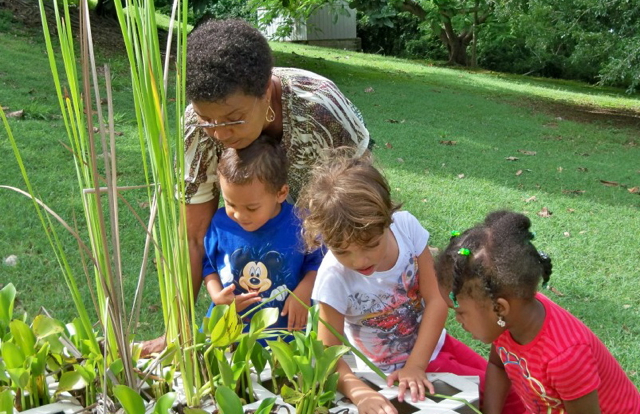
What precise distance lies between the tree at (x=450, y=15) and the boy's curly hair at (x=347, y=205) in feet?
28.1

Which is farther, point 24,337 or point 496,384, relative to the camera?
point 496,384

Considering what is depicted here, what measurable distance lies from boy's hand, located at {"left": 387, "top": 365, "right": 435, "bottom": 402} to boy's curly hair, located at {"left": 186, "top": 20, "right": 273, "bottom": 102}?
2.91 ft

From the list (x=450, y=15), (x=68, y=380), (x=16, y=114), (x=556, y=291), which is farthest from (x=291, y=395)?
(x=450, y=15)

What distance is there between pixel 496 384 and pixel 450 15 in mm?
13247

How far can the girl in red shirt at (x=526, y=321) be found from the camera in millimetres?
1746

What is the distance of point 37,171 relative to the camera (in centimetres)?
482

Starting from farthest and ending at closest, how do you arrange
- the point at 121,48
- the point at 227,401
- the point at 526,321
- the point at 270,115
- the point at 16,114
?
1. the point at 121,48
2. the point at 16,114
3. the point at 270,115
4. the point at 526,321
5. the point at 227,401

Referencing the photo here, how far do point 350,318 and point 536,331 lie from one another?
2.01 ft

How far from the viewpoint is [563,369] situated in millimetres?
1736

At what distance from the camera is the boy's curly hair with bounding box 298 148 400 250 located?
187 centimetres

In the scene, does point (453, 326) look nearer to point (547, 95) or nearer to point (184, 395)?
point (184, 395)

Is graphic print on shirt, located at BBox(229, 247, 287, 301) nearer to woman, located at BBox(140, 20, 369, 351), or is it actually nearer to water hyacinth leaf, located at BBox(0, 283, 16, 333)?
woman, located at BBox(140, 20, 369, 351)

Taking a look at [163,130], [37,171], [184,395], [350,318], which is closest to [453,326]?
[350,318]

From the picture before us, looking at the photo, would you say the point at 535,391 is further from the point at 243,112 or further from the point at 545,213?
the point at 545,213
